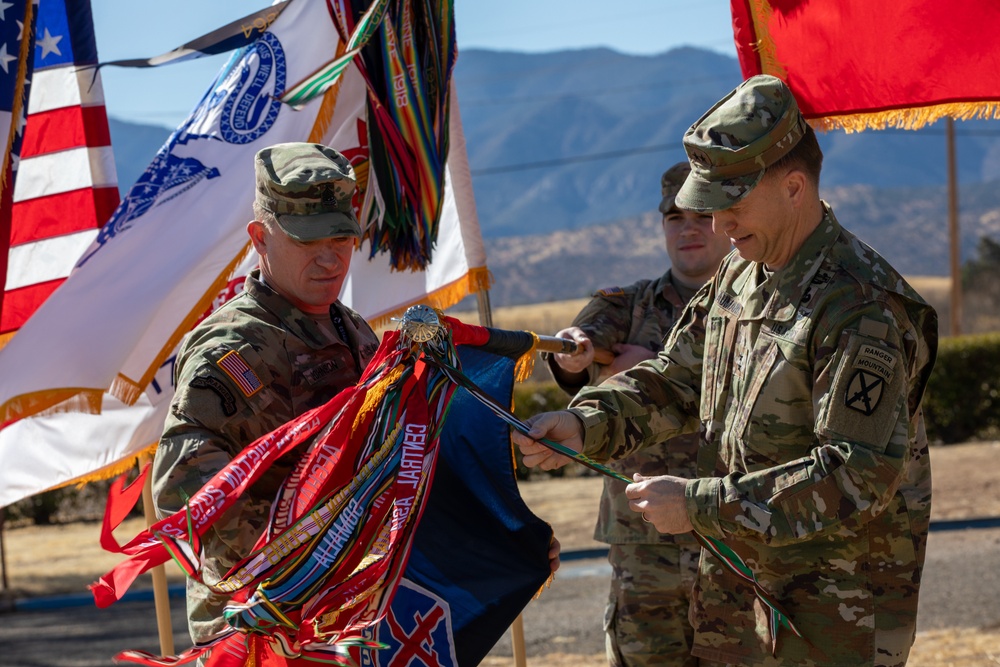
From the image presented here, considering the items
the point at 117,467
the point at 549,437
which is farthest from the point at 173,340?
the point at 549,437

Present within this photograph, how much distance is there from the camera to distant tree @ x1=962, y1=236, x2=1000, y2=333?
47594 millimetres

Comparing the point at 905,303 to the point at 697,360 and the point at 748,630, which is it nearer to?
the point at 697,360

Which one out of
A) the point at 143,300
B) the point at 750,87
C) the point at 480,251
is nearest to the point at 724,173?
the point at 750,87

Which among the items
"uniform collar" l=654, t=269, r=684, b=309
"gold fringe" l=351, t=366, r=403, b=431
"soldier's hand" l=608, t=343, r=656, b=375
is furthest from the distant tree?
"gold fringe" l=351, t=366, r=403, b=431

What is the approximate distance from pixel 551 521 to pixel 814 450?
32.1ft

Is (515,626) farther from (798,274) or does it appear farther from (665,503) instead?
(798,274)

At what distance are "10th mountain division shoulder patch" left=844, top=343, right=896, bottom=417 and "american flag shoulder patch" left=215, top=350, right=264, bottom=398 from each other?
55.1 inches

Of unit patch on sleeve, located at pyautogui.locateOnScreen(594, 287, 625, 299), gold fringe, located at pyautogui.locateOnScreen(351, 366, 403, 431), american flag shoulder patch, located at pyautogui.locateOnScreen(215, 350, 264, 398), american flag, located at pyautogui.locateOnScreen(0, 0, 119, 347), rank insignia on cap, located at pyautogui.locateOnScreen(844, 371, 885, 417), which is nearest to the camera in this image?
rank insignia on cap, located at pyautogui.locateOnScreen(844, 371, 885, 417)

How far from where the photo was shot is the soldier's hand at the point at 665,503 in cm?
265

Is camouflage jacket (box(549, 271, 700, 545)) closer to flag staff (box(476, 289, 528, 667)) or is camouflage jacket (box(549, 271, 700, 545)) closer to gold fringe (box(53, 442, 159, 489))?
flag staff (box(476, 289, 528, 667))

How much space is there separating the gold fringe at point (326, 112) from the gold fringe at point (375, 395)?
2509 mm

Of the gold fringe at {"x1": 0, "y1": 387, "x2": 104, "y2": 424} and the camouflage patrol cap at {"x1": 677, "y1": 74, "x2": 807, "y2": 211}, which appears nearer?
the camouflage patrol cap at {"x1": 677, "y1": 74, "x2": 807, "y2": 211}

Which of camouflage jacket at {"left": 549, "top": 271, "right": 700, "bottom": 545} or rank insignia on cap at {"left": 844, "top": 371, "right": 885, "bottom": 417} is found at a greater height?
rank insignia on cap at {"left": 844, "top": 371, "right": 885, "bottom": 417}

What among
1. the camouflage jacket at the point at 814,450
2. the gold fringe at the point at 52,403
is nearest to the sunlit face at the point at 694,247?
the camouflage jacket at the point at 814,450
